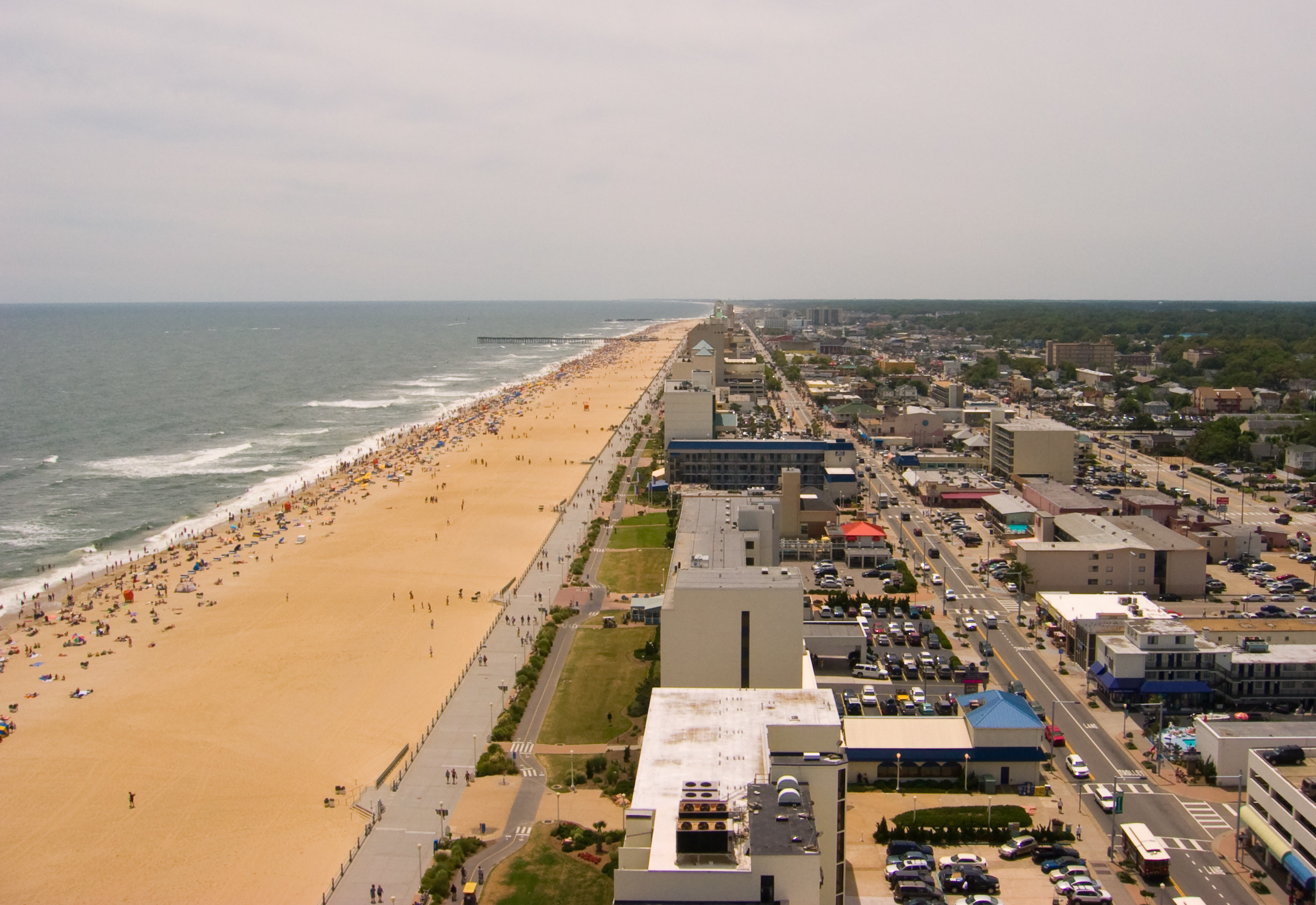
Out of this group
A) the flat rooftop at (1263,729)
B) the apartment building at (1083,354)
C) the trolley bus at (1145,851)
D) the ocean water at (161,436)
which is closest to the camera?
the trolley bus at (1145,851)

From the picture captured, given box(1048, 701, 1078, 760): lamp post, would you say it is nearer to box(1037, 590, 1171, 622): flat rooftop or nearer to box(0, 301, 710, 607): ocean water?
box(1037, 590, 1171, 622): flat rooftop

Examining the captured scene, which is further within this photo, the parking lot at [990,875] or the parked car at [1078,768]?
the parked car at [1078,768]

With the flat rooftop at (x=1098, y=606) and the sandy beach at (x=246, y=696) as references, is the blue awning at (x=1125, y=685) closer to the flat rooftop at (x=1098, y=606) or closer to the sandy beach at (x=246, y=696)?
the flat rooftop at (x=1098, y=606)

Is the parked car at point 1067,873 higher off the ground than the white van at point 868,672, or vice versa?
the white van at point 868,672

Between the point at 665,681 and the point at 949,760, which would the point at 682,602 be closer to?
the point at 665,681

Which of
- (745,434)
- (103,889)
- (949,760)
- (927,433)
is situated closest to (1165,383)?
(927,433)

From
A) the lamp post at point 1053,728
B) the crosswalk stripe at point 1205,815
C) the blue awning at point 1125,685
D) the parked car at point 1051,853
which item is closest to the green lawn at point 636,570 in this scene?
the lamp post at point 1053,728

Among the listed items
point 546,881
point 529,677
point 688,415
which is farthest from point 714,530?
point 688,415

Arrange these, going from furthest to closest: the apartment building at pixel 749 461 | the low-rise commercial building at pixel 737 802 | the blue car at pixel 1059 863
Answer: the apartment building at pixel 749 461 < the blue car at pixel 1059 863 < the low-rise commercial building at pixel 737 802

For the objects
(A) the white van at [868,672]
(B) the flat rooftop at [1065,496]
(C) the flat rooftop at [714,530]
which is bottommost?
(A) the white van at [868,672]
